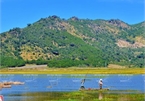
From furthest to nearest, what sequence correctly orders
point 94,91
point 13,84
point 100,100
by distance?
point 13,84
point 94,91
point 100,100

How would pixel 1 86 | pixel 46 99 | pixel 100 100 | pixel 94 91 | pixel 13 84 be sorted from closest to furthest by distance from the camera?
pixel 100 100
pixel 46 99
pixel 94 91
pixel 1 86
pixel 13 84

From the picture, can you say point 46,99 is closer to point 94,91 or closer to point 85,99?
point 85,99

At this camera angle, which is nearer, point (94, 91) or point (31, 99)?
point (31, 99)

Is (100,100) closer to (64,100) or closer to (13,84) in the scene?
(64,100)

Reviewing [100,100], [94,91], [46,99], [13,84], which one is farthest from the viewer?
[13,84]

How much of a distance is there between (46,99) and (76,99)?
3970mm

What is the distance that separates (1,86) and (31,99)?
85.1 feet

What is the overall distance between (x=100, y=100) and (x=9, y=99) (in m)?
12.1

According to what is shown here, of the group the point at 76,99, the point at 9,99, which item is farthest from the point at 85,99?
the point at 9,99

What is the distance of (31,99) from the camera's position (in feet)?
148

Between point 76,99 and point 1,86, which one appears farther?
point 1,86

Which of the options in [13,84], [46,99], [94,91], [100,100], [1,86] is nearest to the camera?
[100,100]

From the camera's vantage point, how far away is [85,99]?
42.8 metres

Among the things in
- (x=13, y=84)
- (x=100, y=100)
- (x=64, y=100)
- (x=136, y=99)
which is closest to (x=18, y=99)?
(x=64, y=100)
